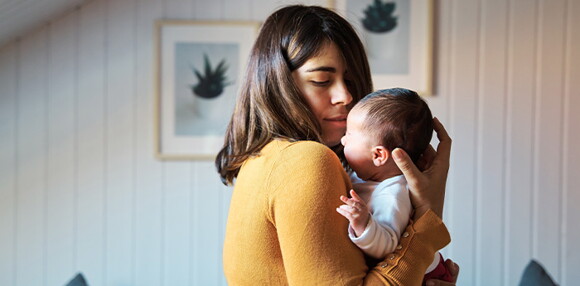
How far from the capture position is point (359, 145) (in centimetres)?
105

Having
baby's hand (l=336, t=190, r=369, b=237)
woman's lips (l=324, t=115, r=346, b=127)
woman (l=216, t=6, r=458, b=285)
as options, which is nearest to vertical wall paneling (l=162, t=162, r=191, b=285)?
woman (l=216, t=6, r=458, b=285)

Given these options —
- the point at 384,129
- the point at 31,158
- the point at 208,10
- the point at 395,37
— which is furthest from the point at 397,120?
the point at 31,158

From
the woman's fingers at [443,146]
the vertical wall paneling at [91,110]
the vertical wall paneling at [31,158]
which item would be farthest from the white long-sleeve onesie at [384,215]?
the vertical wall paneling at [31,158]

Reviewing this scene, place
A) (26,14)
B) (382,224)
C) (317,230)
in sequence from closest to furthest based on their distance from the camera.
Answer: (317,230)
(382,224)
(26,14)

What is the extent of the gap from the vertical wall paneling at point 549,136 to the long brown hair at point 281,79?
1940mm

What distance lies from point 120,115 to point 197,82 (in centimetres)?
42

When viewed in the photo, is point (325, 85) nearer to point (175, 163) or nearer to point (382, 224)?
point (382, 224)

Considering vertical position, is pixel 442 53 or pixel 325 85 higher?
pixel 442 53

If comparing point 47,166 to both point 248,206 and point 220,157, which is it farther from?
point 248,206

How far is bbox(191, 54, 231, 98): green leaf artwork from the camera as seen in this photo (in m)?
2.69

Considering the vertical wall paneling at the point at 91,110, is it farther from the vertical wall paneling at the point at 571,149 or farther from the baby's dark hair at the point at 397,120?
the vertical wall paneling at the point at 571,149

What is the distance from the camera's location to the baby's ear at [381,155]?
3.37ft

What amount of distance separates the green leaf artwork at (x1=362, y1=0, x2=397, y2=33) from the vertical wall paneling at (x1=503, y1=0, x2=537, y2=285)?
0.60 m

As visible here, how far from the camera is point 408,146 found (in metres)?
1.05
